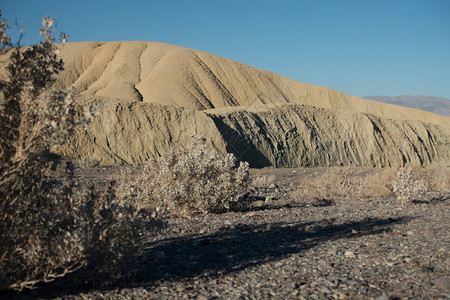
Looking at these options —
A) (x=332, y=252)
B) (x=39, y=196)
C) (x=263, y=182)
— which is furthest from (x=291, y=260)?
(x=263, y=182)

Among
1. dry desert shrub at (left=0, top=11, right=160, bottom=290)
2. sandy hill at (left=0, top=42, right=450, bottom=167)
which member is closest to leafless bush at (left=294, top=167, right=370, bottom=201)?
sandy hill at (left=0, top=42, right=450, bottom=167)

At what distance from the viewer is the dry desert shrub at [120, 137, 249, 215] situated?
8367mm

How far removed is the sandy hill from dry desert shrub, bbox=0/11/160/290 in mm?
354

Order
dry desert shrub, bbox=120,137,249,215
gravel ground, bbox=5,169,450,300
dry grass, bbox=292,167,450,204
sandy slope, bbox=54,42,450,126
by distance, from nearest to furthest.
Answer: gravel ground, bbox=5,169,450,300 → dry desert shrub, bbox=120,137,249,215 → dry grass, bbox=292,167,450,204 → sandy slope, bbox=54,42,450,126

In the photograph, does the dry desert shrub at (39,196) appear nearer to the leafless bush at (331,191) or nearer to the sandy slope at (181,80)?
the leafless bush at (331,191)

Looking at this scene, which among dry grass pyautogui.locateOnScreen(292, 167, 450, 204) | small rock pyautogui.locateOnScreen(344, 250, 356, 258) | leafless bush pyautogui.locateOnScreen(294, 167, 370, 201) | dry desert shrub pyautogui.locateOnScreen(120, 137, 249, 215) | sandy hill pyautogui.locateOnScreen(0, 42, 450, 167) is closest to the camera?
small rock pyautogui.locateOnScreen(344, 250, 356, 258)

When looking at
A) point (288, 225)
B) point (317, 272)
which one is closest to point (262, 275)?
point (317, 272)

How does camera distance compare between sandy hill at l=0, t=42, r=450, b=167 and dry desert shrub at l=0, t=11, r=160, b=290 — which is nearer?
dry desert shrub at l=0, t=11, r=160, b=290

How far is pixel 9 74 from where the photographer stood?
353cm

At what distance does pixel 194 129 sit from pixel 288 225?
16.6 metres

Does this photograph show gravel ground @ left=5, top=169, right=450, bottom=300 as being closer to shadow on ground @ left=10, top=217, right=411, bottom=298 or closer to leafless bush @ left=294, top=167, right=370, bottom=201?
shadow on ground @ left=10, top=217, right=411, bottom=298

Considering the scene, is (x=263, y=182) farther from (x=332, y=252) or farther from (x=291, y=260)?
(x=291, y=260)

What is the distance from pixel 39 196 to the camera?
3.70m

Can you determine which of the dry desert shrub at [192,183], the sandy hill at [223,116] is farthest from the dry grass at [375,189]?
the dry desert shrub at [192,183]
